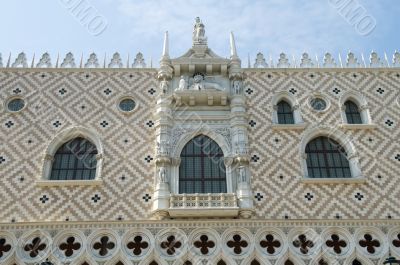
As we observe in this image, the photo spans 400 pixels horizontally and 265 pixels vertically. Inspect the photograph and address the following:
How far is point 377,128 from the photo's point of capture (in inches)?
485

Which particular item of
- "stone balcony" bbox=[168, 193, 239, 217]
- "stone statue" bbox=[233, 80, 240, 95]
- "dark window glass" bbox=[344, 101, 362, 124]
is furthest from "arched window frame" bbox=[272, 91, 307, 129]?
"stone balcony" bbox=[168, 193, 239, 217]

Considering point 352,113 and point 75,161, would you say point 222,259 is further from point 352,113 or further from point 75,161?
point 352,113

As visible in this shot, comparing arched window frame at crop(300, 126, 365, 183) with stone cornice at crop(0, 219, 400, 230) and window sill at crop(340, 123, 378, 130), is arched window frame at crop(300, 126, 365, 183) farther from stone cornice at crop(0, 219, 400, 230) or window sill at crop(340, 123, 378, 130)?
stone cornice at crop(0, 219, 400, 230)

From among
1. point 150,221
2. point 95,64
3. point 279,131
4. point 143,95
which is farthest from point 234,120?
point 95,64

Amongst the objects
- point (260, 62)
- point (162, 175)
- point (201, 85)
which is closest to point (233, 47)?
point (260, 62)

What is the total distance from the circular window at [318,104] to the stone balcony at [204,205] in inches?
147

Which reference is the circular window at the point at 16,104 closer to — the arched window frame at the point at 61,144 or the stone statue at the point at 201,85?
the arched window frame at the point at 61,144

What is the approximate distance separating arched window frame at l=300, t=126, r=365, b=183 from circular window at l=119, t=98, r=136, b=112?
4586 millimetres

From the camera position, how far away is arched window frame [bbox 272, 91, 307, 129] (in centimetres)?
1222

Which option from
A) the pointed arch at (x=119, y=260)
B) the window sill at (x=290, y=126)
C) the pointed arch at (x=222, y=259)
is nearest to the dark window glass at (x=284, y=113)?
the window sill at (x=290, y=126)

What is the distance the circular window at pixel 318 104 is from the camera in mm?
12806

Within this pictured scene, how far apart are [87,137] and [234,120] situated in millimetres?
3803

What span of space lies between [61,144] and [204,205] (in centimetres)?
411

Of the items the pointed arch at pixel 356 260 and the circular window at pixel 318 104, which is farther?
the circular window at pixel 318 104
